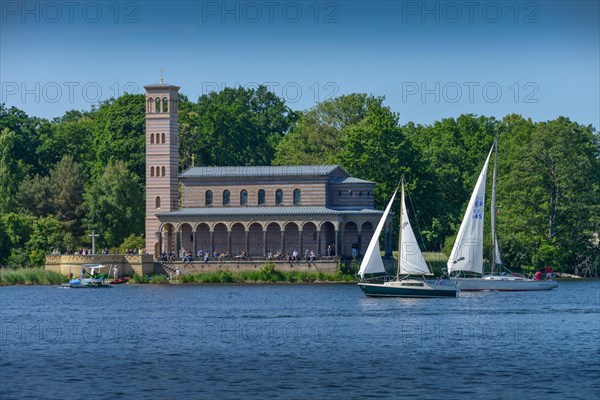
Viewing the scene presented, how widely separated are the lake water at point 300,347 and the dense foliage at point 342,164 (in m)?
24.1

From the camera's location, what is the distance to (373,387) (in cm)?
4975

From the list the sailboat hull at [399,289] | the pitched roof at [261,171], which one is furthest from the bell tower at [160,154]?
the sailboat hull at [399,289]

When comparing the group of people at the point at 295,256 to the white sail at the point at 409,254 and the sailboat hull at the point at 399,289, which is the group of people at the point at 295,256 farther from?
the sailboat hull at the point at 399,289

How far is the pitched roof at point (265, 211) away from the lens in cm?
11256

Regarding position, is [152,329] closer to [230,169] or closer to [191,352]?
[191,352]

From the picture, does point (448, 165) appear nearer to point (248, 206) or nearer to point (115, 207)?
point (248, 206)

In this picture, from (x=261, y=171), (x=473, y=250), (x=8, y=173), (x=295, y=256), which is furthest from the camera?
(x=8, y=173)

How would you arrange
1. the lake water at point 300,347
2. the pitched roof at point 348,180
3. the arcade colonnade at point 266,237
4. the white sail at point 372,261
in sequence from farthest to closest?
the pitched roof at point 348,180, the arcade colonnade at point 266,237, the white sail at point 372,261, the lake water at point 300,347

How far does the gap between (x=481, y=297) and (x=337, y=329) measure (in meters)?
25.8

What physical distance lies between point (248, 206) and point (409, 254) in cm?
2817

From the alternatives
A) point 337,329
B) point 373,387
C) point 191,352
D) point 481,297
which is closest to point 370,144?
point 481,297

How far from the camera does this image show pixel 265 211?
114312mm

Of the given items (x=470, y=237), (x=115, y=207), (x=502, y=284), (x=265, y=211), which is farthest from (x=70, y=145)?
(x=502, y=284)

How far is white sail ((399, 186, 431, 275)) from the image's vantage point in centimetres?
9069
